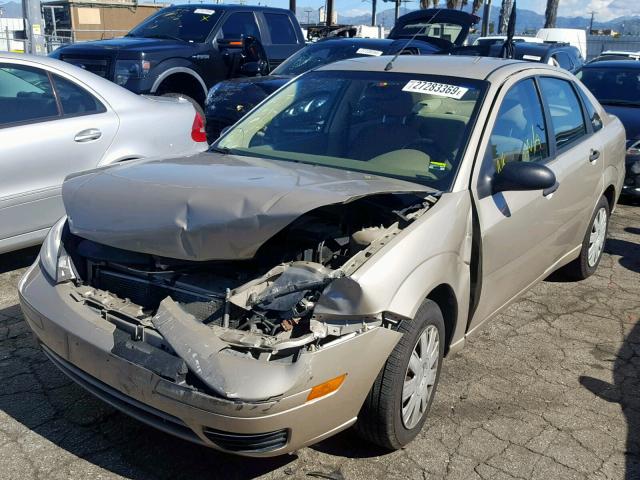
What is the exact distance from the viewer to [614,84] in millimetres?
9156

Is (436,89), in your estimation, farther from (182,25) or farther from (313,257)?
(182,25)

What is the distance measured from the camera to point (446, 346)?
3523 mm

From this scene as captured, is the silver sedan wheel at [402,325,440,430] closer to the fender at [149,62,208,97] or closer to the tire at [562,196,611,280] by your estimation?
the tire at [562,196,611,280]

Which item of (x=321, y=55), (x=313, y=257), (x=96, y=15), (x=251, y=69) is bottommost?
(x=96, y=15)

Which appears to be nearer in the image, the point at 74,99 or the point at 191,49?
Result: the point at 74,99

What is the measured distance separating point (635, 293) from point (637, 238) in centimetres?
161

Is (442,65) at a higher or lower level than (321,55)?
higher

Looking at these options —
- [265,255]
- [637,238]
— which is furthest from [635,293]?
[265,255]

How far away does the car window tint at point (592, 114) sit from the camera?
515cm

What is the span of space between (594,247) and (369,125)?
243 cm

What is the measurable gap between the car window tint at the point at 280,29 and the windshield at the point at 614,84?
4.71 metres

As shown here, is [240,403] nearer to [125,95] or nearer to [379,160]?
[379,160]

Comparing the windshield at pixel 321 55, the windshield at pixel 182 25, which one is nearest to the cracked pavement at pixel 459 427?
the windshield at pixel 321 55

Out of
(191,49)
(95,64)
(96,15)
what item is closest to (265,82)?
(191,49)
